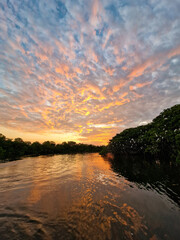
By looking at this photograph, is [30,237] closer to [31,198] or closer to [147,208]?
[31,198]

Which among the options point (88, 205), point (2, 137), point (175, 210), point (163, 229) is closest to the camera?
point (163, 229)

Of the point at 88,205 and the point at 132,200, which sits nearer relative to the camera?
the point at 88,205

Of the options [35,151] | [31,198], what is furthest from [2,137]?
[31,198]

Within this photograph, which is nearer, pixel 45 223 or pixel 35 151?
pixel 45 223

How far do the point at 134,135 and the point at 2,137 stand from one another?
78827mm

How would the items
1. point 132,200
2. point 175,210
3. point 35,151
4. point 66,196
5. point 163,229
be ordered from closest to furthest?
point 163,229 < point 175,210 < point 132,200 < point 66,196 < point 35,151

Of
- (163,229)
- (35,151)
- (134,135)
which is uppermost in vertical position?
(134,135)

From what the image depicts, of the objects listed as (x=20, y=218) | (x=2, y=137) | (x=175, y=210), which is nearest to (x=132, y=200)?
(x=175, y=210)

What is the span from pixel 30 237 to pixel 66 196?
5400 mm

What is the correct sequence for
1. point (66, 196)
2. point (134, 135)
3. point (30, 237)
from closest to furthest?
point (30, 237)
point (66, 196)
point (134, 135)

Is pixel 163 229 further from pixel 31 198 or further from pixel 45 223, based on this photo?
pixel 31 198

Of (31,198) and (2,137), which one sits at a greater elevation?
(2,137)

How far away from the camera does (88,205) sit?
28.7ft

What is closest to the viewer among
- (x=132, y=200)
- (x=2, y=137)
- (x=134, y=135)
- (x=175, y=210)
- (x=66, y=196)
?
(x=175, y=210)
